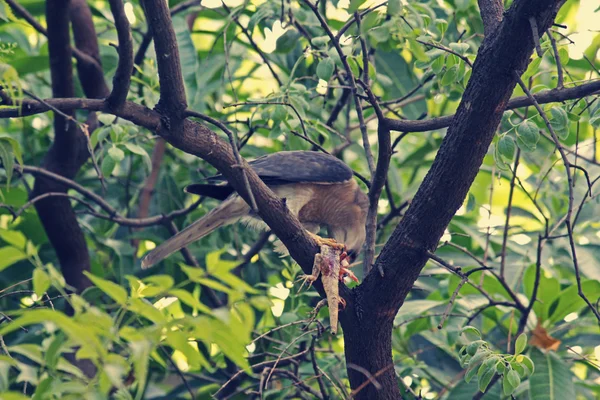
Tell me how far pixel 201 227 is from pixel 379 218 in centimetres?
130

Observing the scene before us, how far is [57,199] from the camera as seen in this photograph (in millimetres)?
4410

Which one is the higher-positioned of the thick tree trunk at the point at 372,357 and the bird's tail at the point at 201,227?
the bird's tail at the point at 201,227

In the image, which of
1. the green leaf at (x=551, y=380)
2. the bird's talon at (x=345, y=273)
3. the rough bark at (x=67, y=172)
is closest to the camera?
the bird's talon at (x=345, y=273)

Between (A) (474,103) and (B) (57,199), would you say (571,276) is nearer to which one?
(A) (474,103)

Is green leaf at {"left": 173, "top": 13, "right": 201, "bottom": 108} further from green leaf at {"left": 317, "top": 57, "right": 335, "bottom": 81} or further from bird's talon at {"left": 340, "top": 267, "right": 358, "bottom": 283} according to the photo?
bird's talon at {"left": 340, "top": 267, "right": 358, "bottom": 283}

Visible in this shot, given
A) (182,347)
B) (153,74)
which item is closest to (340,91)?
(153,74)

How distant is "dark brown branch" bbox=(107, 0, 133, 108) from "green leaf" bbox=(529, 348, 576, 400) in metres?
2.43

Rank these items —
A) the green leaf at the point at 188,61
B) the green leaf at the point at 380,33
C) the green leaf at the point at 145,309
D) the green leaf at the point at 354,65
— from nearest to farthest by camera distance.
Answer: the green leaf at the point at 145,309 → the green leaf at the point at 354,65 → the green leaf at the point at 380,33 → the green leaf at the point at 188,61

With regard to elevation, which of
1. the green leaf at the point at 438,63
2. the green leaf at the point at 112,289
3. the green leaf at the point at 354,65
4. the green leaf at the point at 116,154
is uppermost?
the green leaf at the point at 438,63

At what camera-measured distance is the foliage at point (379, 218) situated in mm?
3430

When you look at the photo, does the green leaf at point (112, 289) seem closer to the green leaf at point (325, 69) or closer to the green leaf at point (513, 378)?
the green leaf at point (513, 378)

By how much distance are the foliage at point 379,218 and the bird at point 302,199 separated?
0.49 ft

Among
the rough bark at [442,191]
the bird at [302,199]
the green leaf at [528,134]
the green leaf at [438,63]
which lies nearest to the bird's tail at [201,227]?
the bird at [302,199]

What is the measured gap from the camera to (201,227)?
4281 mm
